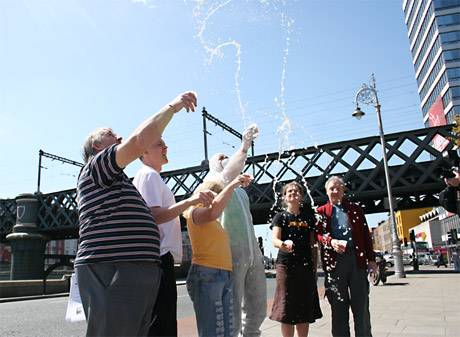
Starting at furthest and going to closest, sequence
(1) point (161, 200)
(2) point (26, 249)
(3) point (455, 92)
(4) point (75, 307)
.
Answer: (3) point (455, 92), (2) point (26, 249), (1) point (161, 200), (4) point (75, 307)

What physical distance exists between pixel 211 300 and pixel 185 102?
147 cm

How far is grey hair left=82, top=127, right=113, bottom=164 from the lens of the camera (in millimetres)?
2837

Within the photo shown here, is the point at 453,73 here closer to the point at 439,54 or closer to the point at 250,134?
the point at 439,54

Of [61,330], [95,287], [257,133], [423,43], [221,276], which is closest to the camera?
[95,287]

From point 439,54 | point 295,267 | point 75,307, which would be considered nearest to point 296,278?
point 295,267

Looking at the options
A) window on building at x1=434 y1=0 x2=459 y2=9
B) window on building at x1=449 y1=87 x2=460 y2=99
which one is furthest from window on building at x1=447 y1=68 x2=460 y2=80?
window on building at x1=434 y1=0 x2=459 y2=9

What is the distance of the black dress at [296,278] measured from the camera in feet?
14.5

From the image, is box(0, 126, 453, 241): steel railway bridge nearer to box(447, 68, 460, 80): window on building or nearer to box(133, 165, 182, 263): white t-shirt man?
box(133, 165, 182, 263): white t-shirt man

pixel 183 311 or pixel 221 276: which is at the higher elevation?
pixel 221 276

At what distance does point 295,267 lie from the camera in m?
4.50

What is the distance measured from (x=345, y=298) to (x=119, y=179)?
303 centimetres

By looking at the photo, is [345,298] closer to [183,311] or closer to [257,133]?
[257,133]

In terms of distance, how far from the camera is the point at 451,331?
569cm

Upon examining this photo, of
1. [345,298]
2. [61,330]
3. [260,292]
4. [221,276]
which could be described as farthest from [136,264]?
[61,330]
